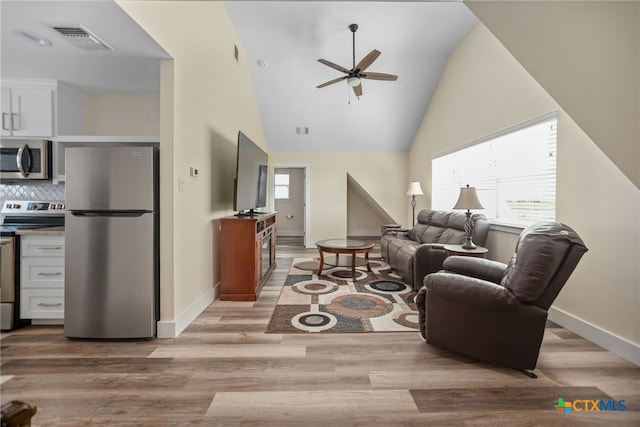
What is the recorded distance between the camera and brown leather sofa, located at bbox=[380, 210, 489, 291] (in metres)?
3.31

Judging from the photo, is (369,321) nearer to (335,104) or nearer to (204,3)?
(204,3)

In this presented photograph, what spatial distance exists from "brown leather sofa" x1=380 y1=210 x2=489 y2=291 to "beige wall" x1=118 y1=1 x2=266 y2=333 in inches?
95.8

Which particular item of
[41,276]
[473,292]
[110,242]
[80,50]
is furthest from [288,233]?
[473,292]

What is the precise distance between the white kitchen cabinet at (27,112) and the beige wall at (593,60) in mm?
3939

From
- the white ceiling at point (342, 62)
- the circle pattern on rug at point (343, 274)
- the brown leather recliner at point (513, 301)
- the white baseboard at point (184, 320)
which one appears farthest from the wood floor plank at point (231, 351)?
the white ceiling at point (342, 62)

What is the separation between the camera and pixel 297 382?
1.75m

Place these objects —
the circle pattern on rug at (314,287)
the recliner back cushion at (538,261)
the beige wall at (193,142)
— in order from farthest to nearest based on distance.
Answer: the circle pattern on rug at (314,287) < the beige wall at (193,142) < the recliner back cushion at (538,261)

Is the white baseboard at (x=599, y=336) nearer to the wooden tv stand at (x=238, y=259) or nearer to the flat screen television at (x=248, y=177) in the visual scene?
the wooden tv stand at (x=238, y=259)

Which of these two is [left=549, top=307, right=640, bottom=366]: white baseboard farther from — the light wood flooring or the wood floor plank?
the wood floor plank

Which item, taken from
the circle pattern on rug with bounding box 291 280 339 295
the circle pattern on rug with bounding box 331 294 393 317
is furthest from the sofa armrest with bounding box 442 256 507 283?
the circle pattern on rug with bounding box 291 280 339 295

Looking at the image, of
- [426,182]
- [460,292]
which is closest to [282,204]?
[426,182]

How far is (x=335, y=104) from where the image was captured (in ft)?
18.4

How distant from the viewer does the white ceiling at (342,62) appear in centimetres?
376

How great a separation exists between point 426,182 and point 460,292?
4.14 m
